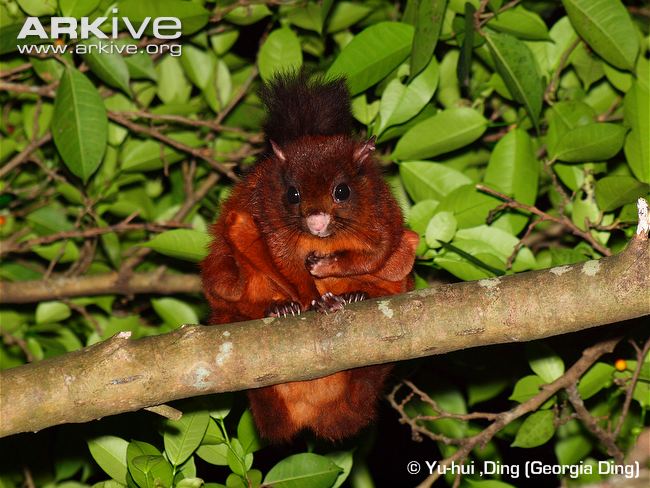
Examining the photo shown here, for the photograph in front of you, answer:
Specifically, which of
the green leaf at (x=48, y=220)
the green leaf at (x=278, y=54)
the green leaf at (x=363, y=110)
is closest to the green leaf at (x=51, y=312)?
the green leaf at (x=48, y=220)

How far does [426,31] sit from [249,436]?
1.84 m

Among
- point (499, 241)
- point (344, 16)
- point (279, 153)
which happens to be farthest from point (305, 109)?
point (344, 16)

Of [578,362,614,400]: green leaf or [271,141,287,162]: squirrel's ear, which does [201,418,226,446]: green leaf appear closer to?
[271,141,287,162]: squirrel's ear

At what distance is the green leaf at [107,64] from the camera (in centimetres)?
411

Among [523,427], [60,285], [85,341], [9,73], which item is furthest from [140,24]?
[523,427]

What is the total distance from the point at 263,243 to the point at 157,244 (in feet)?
2.40

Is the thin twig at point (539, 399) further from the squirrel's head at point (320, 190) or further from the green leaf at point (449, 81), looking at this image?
the green leaf at point (449, 81)

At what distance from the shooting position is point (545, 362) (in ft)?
12.8

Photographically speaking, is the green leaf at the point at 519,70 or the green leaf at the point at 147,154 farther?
the green leaf at the point at 147,154

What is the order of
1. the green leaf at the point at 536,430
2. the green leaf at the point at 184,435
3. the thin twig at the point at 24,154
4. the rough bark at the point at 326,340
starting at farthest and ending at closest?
the thin twig at the point at 24,154
the green leaf at the point at 536,430
the green leaf at the point at 184,435
the rough bark at the point at 326,340

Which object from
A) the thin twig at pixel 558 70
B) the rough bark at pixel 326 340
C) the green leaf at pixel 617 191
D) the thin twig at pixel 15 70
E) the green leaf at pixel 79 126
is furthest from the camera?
the thin twig at pixel 15 70

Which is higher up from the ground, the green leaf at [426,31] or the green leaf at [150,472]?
the green leaf at [426,31]

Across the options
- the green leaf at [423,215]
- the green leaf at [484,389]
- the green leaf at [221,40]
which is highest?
the green leaf at [221,40]

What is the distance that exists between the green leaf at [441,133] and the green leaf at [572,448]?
1.46m
